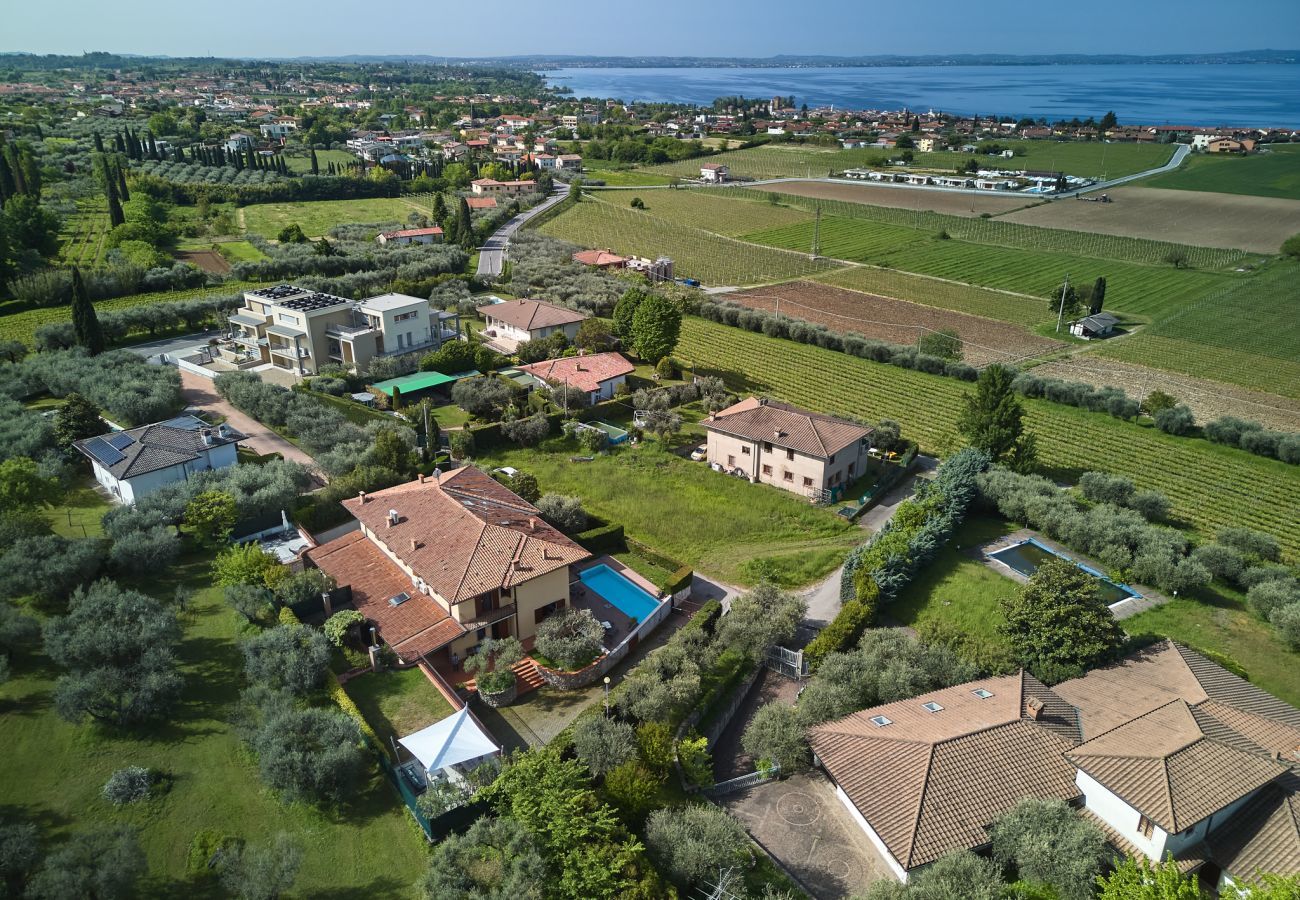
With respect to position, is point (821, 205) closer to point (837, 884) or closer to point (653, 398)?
point (653, 398)

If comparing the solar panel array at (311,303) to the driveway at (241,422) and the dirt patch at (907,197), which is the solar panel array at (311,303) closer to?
the driveway at (241,422)

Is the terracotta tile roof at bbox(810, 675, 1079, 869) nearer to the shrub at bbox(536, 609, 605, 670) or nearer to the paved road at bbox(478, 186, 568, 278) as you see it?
the shrub at bbox(536, 609, 605, 670)

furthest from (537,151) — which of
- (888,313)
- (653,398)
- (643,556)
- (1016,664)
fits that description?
(1016,664)

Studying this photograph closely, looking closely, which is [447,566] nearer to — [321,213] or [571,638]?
[571,638]

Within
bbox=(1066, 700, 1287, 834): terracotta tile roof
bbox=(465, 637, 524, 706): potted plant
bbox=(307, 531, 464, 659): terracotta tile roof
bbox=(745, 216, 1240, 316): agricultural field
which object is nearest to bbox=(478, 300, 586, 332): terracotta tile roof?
bbox=(307, 531, 464, 659): terracotta tile roof

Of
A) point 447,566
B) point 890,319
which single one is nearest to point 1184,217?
point 890,319
